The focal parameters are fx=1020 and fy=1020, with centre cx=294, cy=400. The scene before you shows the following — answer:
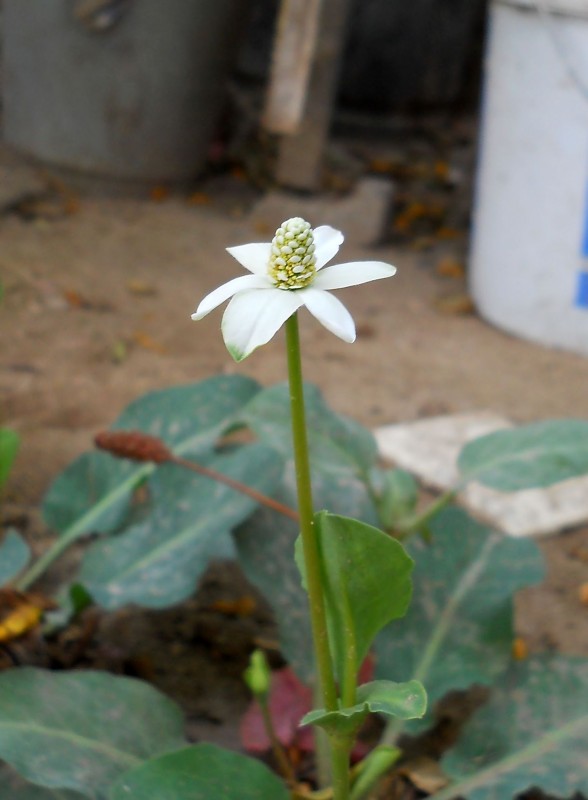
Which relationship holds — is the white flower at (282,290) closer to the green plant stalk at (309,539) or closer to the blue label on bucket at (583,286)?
the green plant stalk at (309,539)

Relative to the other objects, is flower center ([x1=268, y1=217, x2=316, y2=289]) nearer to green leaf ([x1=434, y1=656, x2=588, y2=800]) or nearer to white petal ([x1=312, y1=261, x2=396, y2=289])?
white petal ([x1=312, y1=261, x2=396, y2=289])

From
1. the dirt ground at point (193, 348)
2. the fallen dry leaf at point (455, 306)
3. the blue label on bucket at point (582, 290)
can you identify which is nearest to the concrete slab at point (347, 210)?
the dirt ground at point (193, 348)

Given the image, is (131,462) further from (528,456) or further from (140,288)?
(140,288)

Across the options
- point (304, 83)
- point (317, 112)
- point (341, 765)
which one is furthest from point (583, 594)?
point (317, 112)

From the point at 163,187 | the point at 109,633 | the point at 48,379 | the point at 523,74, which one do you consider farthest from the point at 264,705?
the point at 163,187

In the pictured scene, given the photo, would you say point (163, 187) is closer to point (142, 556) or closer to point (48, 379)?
point (48, 379)

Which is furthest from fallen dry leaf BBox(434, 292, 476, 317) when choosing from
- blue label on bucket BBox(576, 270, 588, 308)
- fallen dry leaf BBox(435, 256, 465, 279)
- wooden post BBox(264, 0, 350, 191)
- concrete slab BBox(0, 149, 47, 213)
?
concrete slab BBox(0, 149, 47, 213)
